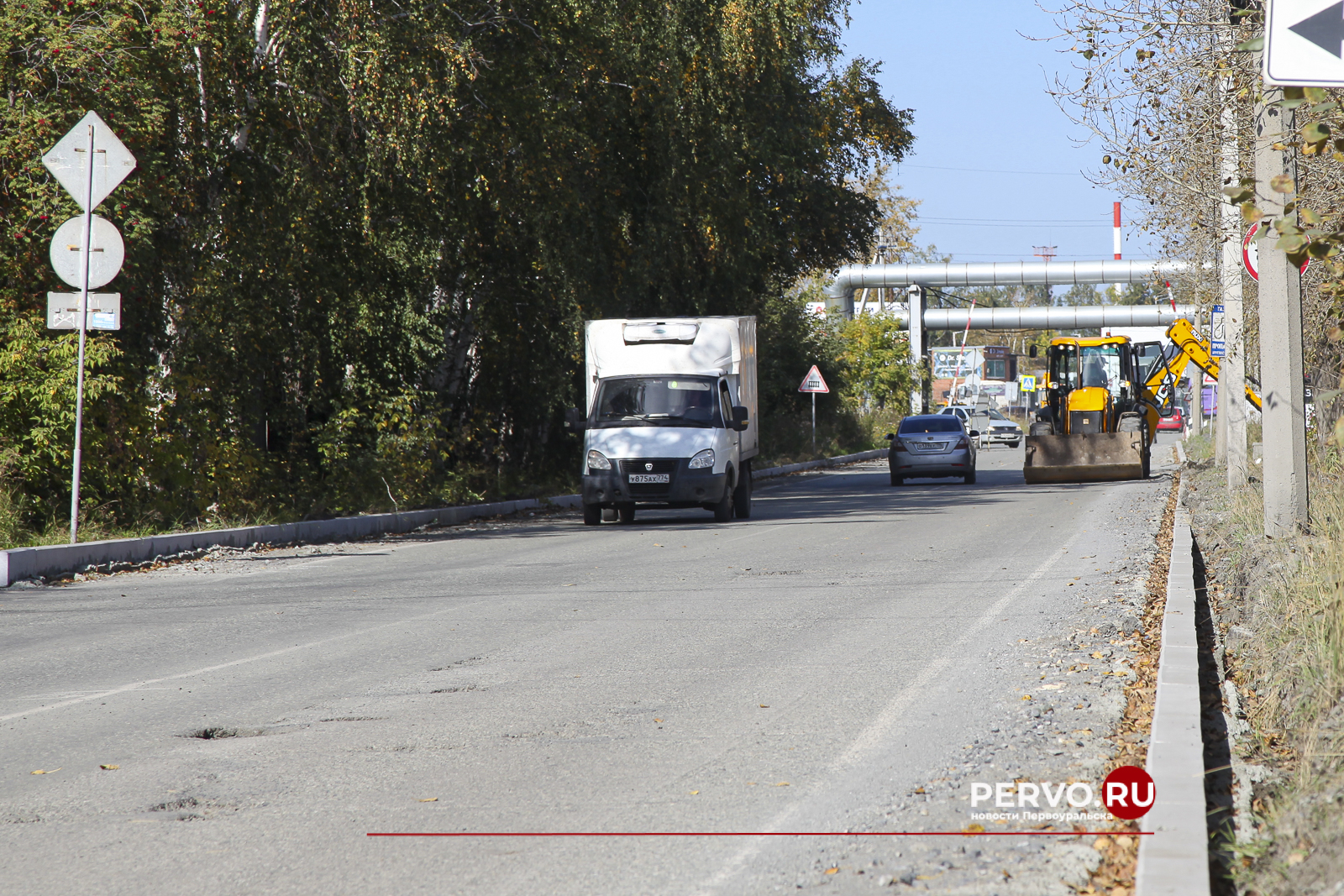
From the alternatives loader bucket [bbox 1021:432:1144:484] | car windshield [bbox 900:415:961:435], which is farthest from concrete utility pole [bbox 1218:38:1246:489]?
car windshield [bbox 900:415:961:435]

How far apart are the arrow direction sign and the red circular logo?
12.8 m

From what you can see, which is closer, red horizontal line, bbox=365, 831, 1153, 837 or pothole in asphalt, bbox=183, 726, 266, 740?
red horizontal line, bbox=365, 831, 1153, 837

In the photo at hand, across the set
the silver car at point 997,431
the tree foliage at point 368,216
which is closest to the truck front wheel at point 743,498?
the tree foliage at point 368,216

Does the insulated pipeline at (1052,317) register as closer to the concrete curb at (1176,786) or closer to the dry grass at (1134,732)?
the dry grass at (1134,732)

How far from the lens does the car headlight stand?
2064 cm

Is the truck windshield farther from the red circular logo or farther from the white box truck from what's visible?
the red circular logo

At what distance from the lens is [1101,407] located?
33.0 meters

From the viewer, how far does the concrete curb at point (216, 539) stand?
13.7 metres

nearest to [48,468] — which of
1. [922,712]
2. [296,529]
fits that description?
[296,529]

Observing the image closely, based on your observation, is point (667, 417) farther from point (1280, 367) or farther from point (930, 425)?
point (930, 425)

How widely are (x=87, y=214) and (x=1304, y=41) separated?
1256 cm

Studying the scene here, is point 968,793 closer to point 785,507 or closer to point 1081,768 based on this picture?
point 1081,768

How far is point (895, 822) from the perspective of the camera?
5.06 m

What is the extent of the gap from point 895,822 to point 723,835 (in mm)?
636
